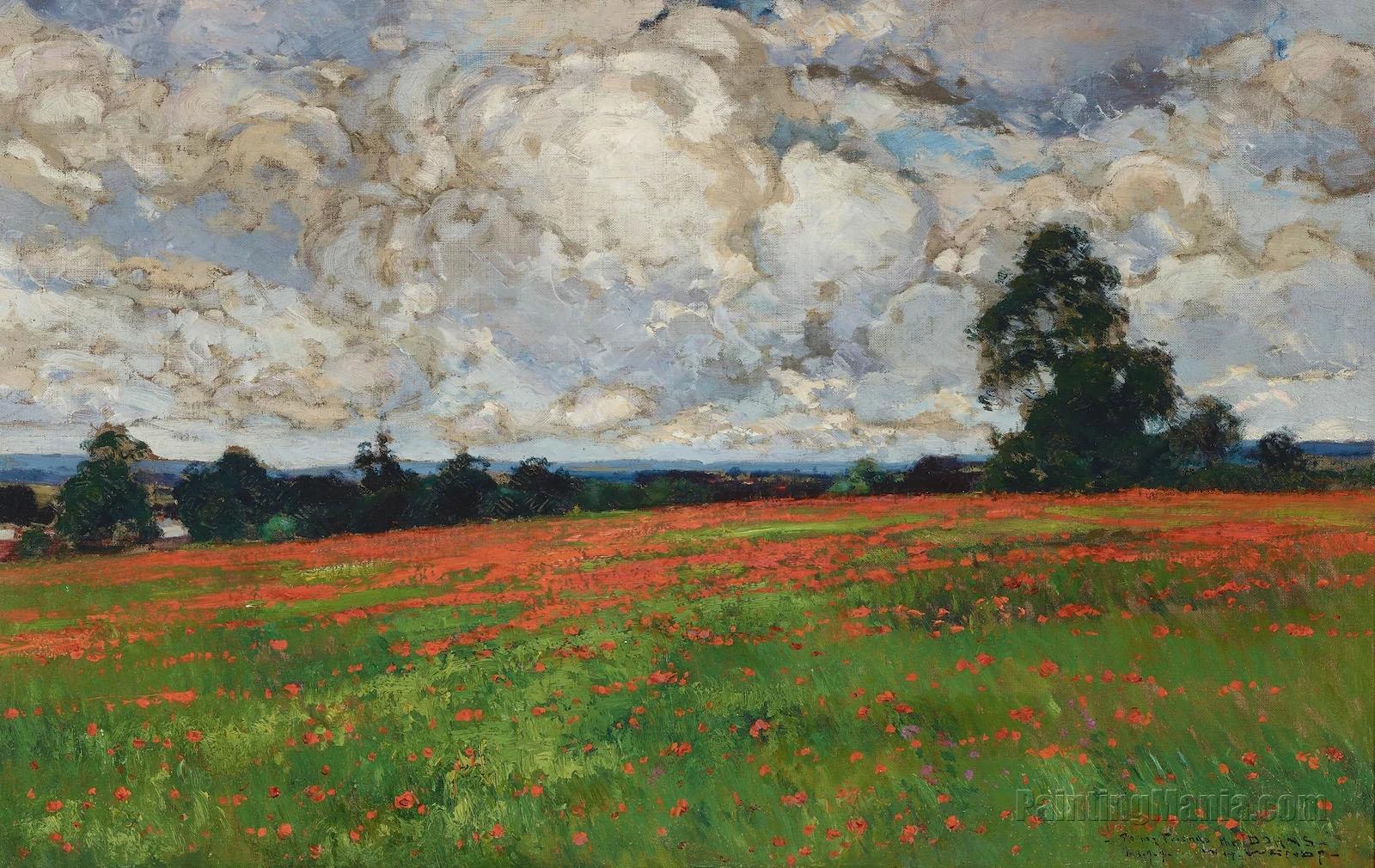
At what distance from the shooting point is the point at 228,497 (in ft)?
33.5

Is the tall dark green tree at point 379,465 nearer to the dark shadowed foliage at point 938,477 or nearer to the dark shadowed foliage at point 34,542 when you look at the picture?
the dark shadowed foliage at point 34,542

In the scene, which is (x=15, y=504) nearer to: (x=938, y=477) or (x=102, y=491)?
(x=102, y=491)

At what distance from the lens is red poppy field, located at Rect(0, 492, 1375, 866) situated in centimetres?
488

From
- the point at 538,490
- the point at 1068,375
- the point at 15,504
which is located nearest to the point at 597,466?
the point at 538,490

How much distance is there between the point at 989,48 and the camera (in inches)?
340

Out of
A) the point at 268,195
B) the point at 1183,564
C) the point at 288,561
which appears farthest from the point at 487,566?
the point at 1183,564

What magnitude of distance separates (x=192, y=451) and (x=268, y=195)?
2.58 metres

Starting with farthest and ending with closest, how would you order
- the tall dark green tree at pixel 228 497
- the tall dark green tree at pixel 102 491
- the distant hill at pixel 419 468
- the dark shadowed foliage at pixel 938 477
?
1. the dark shadowed foliage at pixel 938 477
2. the tall dark green tree at pixel 228 497
3. the tall dark green tree at pixel 102 491
4. the distant hill at pixel 419 468

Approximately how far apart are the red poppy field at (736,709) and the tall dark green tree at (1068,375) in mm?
1580

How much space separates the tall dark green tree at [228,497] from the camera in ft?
31.1

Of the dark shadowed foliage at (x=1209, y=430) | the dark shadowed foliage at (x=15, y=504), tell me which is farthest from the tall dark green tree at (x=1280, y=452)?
the dark shadowed foliage at (x=15, y=504)

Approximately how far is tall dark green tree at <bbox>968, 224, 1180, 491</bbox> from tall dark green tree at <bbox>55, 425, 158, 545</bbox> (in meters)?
8.49
